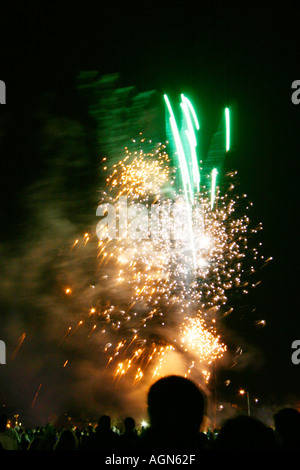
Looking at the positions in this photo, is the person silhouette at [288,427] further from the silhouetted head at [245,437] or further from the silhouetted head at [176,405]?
the silhouetted head at [176,405]

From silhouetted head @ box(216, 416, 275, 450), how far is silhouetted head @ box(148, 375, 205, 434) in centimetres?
28

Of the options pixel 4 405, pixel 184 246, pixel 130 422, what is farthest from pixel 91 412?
pixel 130 422

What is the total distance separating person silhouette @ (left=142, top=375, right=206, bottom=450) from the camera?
5.61ft

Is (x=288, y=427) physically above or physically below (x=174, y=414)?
below

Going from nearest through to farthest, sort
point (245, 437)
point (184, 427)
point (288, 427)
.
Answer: point (184, 427)
point (245, 437)
point (288, 427)

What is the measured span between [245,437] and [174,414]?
0.47 m

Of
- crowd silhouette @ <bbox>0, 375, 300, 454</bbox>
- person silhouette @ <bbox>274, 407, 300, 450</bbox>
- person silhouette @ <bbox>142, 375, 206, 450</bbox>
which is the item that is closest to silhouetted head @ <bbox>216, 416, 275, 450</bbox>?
crowd silhouette @ <bbox>0, 375, 300, 454</bbox>

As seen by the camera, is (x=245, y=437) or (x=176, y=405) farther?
(x=245, y=437)

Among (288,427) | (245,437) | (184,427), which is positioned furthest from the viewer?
(288,427)

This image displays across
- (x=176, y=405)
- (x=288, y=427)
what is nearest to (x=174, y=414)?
(x=176, y=405)

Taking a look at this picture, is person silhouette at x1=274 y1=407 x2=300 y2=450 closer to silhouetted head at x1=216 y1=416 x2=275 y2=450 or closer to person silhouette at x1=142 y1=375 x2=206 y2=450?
silhouetted head at x1=216 y1=416 x2=275 y2=450

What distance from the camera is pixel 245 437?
6.38ft

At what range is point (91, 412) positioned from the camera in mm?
35062

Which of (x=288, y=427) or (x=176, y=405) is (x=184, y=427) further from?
(x=288, y=427)
